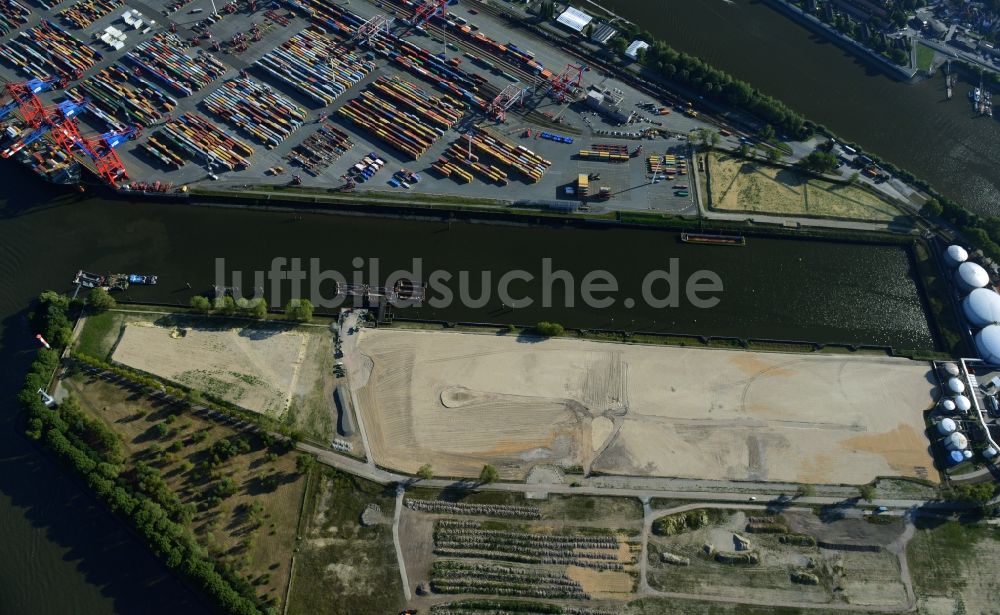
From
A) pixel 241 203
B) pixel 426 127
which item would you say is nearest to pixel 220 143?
pixel 241 203

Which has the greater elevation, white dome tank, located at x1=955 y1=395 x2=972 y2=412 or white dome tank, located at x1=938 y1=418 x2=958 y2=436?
white dome tank, located at x1=955 y1=395 x2=972 y2=412

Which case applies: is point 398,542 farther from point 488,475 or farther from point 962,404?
point 962,404

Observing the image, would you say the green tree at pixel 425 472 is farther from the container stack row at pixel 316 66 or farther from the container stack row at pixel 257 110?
the container stack row at pixel 316 66

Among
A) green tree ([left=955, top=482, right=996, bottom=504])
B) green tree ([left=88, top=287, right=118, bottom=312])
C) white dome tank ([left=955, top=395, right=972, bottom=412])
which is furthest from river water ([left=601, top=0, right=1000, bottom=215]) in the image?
green tree ([left=88, top=287, right=118, bottom=312])

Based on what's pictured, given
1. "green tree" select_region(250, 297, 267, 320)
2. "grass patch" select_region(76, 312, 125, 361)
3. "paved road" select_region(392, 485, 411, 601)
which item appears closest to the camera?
"paved road" select_region(392, 485, 411, 601)

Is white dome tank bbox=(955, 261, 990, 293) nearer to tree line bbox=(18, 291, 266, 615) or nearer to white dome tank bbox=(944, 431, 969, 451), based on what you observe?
white dome tank bbox=(944, 431, 969, 451)

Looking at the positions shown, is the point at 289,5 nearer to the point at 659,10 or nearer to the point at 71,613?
the point at 659,10

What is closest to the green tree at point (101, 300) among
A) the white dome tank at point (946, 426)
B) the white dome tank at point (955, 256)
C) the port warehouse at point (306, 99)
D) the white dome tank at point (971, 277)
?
the port warehouse at point (306, 99)
